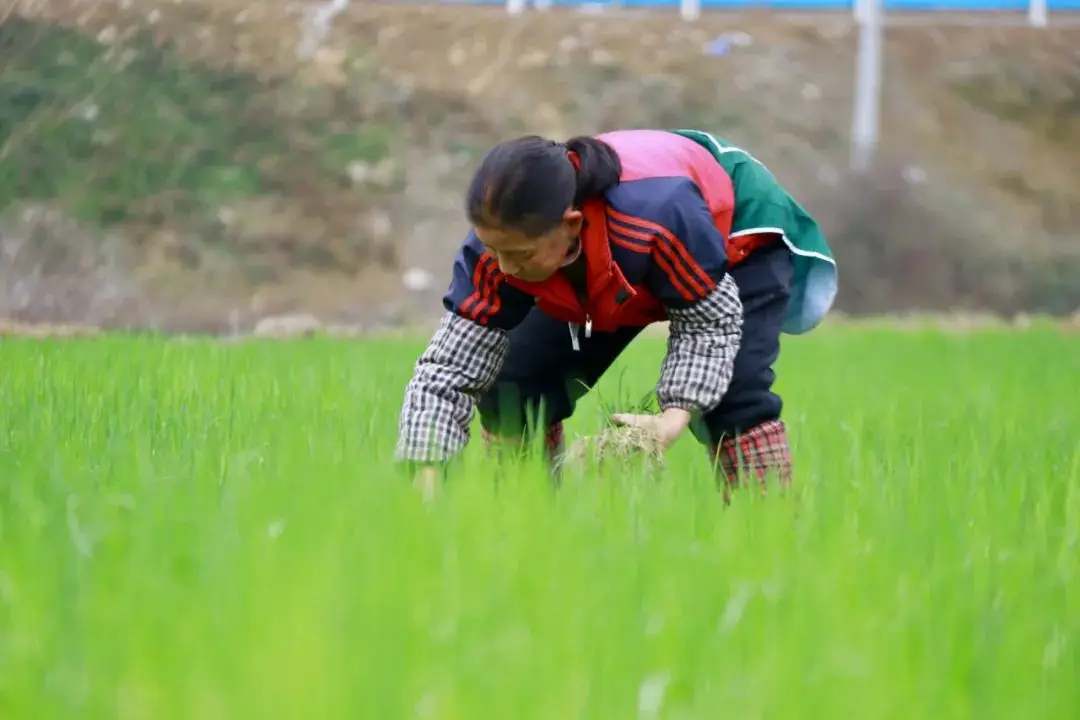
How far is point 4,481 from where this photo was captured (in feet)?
6.19

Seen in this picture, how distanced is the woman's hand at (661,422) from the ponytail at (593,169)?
Result: 36 centimetres

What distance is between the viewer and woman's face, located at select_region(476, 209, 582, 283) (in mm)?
2105

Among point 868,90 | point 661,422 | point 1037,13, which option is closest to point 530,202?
point 661,422

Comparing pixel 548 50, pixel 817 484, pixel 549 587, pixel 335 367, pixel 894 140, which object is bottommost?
pixel 894 140

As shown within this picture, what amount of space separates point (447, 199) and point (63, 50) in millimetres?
3362

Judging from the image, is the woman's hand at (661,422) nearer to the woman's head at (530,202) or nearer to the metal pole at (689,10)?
the woman's head at (530,202)

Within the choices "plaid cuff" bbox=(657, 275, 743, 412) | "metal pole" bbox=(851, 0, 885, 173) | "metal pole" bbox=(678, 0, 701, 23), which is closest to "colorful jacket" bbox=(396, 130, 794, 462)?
"plaid cuff" bbox=(657, 275, 743, 412)

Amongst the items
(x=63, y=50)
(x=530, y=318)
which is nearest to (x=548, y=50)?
(x=63, y=50)

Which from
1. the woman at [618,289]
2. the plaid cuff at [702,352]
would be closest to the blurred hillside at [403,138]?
the woman at [618,289]

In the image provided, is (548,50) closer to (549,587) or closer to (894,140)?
(894,140)

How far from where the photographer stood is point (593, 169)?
2.20m

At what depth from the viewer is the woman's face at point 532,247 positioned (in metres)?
2.11

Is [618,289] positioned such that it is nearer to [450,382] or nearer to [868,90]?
[450,382]

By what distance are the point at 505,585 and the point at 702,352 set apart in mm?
989
